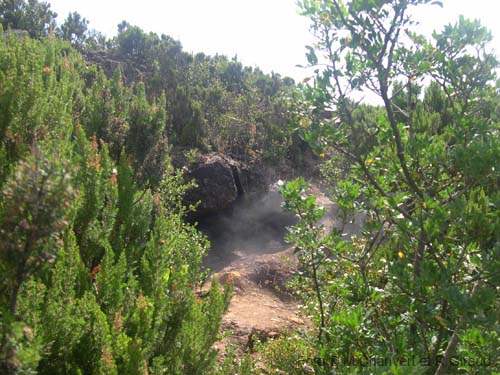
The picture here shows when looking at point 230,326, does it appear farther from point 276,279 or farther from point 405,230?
point 405,230

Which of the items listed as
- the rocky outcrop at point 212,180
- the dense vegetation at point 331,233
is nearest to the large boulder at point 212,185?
the rocky outcrop at point 212,180

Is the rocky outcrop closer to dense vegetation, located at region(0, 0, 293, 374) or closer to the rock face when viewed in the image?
the rock face

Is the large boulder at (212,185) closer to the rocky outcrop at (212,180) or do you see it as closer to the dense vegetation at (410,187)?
the rocky outcrop at (212,180)

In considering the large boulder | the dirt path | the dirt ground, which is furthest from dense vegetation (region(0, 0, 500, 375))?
the large boulder

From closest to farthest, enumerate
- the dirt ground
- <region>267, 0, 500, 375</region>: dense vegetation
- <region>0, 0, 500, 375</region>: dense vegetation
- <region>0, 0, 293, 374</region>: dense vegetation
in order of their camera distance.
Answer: <region>0, 0, 293, 374</region>: dense vegetation → <region>0, 0, 500, 375</region>: dense vegetation → <region>267, 0, 500, 375</region>: dense vegetation → the dirt ground

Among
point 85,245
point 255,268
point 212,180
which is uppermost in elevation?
point 212,180

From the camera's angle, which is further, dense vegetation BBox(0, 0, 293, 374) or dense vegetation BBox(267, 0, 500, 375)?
dense vegetation BBox(267, 0, 500, 375)

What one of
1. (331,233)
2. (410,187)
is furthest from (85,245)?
(410,187)

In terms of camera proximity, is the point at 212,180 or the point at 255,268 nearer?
the point at 255,268

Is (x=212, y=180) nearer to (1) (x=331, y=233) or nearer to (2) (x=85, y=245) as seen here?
(2) (x=85, y=245)

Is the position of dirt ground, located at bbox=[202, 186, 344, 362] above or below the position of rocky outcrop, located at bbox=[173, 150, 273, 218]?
below

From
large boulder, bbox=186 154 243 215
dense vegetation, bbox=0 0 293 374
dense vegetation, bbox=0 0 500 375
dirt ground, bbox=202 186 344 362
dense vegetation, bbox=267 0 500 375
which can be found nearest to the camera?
dense vegetation, bbox=0 0 293 374

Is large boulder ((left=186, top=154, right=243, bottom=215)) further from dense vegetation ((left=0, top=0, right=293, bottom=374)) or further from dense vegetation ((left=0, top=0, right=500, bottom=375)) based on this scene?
dense vegetation ((left=0, top=0, right=500, bottom=375))

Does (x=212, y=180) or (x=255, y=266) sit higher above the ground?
(x=212, y=180)
